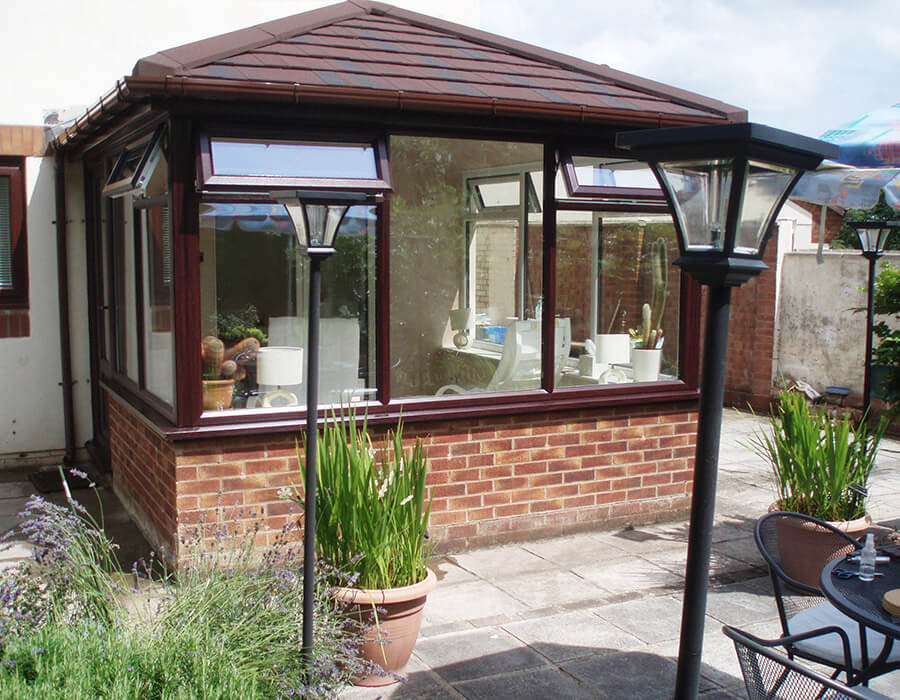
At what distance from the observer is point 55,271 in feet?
26.2

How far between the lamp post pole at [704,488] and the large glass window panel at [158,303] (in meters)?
3.39

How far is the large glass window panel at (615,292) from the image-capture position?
6.37 metres

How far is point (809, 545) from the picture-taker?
5176mm

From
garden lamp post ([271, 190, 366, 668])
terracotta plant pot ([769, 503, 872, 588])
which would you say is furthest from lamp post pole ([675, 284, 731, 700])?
terracotta plant pot ([769, 503, 872, 588])

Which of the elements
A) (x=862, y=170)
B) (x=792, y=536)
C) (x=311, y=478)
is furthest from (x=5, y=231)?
(x=862, y=170)

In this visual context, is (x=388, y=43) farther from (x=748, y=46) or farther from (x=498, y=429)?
(x=748, y=46)

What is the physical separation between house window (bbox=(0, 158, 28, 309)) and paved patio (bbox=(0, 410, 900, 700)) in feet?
6.18

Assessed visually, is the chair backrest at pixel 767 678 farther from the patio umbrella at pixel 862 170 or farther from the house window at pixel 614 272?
the patio umbrella at pixel 862 170

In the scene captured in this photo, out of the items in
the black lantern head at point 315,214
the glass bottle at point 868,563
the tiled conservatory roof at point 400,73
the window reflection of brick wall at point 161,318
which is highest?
the tiled conservatory roof at point 400,73

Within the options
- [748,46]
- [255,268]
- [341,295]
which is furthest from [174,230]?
[748,46]

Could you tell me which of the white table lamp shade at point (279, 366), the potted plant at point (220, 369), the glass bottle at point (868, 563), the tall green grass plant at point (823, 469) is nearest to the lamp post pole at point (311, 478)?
the potted plant at point (220, 369)

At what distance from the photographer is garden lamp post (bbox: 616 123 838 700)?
257 centimetres

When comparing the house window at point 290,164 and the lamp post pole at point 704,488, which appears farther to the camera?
the house window at point 290,164

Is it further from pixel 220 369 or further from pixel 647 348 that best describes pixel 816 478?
pixel 220 369
